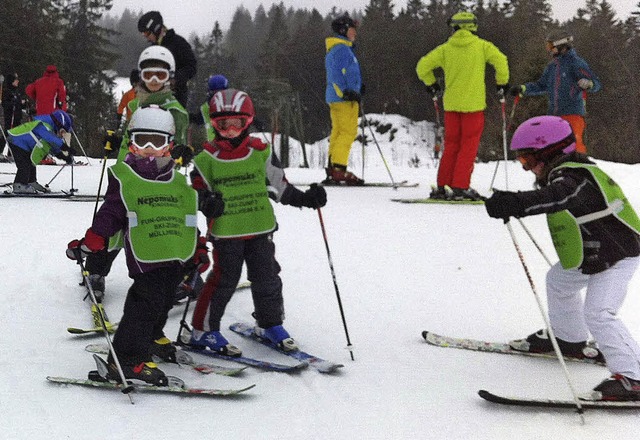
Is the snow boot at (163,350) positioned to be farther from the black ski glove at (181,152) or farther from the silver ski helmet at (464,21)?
the silver ski helmet at (464,21)

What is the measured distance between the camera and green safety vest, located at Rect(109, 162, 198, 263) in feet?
10.1

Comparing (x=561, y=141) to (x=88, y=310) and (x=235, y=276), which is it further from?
(x=88, y=310)

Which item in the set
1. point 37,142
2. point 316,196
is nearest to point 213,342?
point 316,196

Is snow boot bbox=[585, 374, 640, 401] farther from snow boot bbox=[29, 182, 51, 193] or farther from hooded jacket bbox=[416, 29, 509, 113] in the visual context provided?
snow boot bbox=[29, 182, 51, 193]

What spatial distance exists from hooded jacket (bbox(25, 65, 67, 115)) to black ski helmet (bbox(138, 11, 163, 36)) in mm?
8146

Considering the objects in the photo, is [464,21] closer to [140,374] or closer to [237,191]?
[237,191]

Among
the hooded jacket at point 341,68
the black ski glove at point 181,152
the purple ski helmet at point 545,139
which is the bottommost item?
the black ski glove at point 181,152

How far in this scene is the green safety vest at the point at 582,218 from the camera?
10.1 feet

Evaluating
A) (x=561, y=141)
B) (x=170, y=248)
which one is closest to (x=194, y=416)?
(x=170, y=248)

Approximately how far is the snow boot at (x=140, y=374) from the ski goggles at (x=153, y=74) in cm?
232

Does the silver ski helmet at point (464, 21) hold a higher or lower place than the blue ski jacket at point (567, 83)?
higher

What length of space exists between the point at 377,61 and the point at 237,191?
4321cm

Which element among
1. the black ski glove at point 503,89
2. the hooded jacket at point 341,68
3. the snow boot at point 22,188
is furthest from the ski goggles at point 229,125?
the snow boot at point 22,188

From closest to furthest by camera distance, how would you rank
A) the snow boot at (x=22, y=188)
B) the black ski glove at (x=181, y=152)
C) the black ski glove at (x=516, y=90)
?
the black ski glove at (x=181, y=152), the black ski glove at (x=516, y=90), the snow boot at (x=22, y=188)
